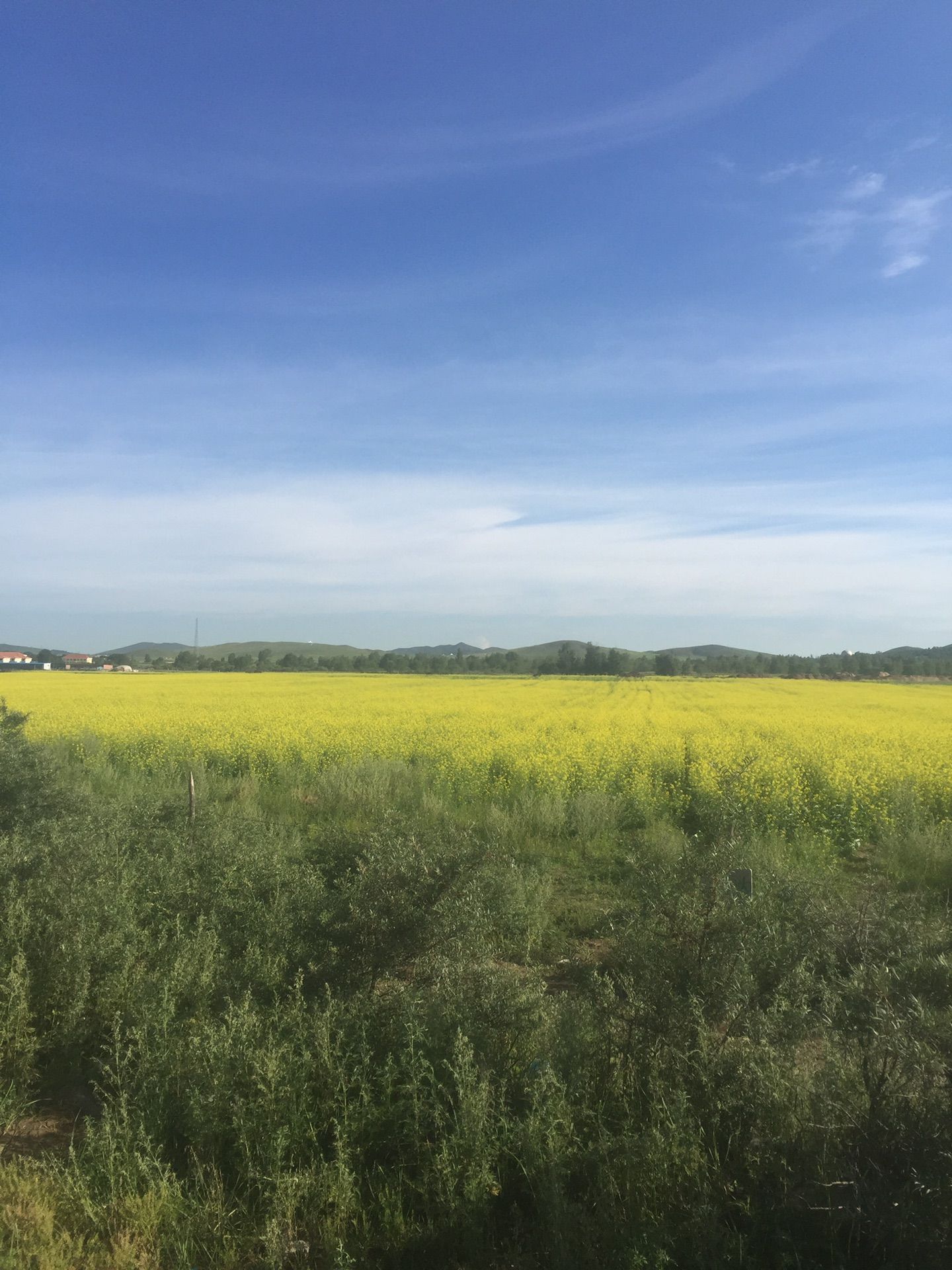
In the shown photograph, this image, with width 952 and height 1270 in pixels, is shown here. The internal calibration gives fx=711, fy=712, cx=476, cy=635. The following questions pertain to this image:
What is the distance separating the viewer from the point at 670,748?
49.0ft

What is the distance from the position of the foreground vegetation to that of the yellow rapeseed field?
3309mm

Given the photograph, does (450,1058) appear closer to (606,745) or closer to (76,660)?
(606,745)

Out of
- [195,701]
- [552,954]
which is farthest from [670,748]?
[195,701]

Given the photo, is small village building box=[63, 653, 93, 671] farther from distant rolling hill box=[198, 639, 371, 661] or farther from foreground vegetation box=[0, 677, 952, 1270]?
foreground vegetation box=[0, 677, 952, 1270]

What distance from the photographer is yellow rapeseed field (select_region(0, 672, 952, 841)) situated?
11.3 m

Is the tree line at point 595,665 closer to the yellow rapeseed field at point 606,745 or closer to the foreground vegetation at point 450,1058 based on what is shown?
the yellow rapeseed field at point 606,745

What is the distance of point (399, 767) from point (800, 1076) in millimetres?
10135

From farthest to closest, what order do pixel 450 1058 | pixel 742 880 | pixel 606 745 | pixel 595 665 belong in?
pixel 595 665 < pixel 606 745 < pixel 742 880 < pixel 450 1058

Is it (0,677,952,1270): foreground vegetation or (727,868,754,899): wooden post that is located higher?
(727,868,754,899): wooden post

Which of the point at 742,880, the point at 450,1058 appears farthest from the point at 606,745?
the point at 450,1058

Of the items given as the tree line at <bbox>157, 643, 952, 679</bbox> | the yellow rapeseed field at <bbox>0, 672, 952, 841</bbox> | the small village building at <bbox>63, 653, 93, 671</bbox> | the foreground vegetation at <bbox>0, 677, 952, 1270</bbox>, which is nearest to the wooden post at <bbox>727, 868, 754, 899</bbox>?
the foreground vegetation at <bbox>0, 677, 952, 1270</bbox>

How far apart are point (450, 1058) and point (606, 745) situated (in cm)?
1183

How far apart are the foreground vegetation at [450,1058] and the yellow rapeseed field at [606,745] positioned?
10.9 feet

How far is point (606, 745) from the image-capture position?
15.7 metres
